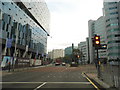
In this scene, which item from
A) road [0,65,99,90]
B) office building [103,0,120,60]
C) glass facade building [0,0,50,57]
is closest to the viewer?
road [0,65,99,90]

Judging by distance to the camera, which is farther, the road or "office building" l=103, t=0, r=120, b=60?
"office building" l=103, t=0, r=120, b=60

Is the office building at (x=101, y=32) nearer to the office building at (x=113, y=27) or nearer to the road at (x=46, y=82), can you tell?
the office building at (x=113, y=27)

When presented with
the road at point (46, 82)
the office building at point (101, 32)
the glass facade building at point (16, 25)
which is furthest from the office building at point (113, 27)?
the road at point (46, 82)

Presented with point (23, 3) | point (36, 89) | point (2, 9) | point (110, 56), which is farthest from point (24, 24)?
point (110, 56)

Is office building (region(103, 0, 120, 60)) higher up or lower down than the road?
higher up

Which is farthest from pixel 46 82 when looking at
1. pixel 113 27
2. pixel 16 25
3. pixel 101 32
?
pixel 101 32

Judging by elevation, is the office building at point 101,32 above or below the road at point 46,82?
above

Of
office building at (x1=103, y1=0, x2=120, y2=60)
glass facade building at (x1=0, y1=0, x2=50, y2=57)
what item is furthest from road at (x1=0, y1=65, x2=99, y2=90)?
office building at (x1=103, y1=0, x2=120, y2=60)

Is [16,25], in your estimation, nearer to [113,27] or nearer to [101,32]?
[113,27]

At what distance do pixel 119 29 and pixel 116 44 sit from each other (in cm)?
909

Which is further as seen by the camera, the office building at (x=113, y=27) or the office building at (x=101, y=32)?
the office building at (x=101, y=32)

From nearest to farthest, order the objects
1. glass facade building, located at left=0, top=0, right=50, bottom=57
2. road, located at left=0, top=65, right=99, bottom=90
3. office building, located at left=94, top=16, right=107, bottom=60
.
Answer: road, located at left=0, top=65, right=99, bottom=90
glass facade building, located at left=0, top=0, right=50, bottom=57
office building, located at left=94, top=16, right=107, bottom=60

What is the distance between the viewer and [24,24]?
2031 inches

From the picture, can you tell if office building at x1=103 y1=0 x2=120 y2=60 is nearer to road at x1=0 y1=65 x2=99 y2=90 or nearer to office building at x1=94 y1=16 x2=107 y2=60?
office building at x1=94 y1=16 x2=107 y2=60
